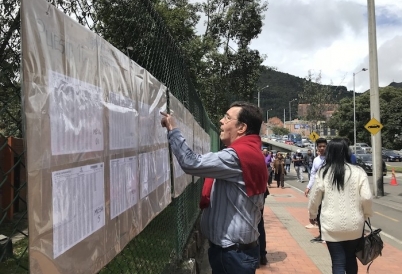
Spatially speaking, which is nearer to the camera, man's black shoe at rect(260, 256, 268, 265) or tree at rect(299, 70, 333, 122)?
man's black shoe at rect(260, 256, 268, 265)

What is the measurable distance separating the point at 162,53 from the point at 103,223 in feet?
7.20

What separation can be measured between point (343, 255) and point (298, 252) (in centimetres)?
250

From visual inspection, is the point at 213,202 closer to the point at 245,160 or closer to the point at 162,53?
the point at 245,160

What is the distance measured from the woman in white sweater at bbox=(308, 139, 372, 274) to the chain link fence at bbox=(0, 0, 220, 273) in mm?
1468

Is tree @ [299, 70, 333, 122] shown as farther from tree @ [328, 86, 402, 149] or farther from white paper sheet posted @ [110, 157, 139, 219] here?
white paper sheet posted @ [110, 157, 139, 219]

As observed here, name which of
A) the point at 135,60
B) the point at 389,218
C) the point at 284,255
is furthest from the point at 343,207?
the point at 389,218

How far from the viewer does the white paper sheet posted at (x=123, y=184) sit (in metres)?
1.76

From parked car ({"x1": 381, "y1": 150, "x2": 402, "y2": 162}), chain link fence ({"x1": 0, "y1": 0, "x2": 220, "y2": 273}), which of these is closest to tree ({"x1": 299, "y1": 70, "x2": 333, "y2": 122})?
parked car ({"x1": 381, "y1": 150, "x2": 402, "y2": 162})

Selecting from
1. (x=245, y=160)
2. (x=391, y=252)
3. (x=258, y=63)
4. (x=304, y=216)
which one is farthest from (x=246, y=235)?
(x=258, y=63)

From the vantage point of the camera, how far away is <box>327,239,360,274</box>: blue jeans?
385 centimetres

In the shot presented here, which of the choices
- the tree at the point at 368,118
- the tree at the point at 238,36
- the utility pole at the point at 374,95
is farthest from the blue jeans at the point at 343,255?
the tree at the point at 368,118

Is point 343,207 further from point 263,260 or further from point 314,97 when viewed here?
point 314,97

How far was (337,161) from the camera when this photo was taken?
155 inches

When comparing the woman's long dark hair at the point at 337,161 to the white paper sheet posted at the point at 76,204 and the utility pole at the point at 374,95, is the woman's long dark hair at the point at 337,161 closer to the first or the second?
the white paper sheet posted at the point at 76,204
